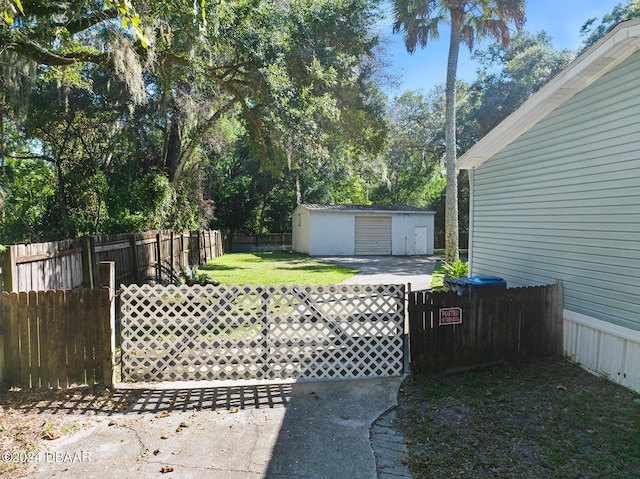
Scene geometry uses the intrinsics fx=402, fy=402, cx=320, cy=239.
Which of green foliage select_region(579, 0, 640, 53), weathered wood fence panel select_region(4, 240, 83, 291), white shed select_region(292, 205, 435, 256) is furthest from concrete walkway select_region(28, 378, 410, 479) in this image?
green foliage select_region(579, 0, 640, 53)

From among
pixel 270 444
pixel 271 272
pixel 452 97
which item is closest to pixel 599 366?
pixel 270 444

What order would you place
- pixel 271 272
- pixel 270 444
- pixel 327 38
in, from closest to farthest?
pixel 270 444 < pixel 327 38 < pixel 271 272

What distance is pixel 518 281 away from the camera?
7004 mm

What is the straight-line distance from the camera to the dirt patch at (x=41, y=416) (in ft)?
10.2

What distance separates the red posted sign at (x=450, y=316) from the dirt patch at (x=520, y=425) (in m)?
0.66

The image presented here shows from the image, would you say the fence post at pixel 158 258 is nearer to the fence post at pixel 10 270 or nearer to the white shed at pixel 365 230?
the fence post at pixel 10 270

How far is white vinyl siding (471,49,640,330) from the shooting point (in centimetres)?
464

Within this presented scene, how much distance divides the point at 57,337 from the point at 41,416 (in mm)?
801

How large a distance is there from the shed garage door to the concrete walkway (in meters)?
18.6

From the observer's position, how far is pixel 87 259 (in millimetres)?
6578

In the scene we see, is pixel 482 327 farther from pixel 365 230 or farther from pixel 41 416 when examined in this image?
pixel 365 230

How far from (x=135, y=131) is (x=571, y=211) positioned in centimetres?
1195

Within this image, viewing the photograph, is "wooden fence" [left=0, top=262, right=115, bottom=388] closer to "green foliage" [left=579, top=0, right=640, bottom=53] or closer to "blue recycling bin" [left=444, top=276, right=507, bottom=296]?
"blue recycling bin" [left=444, top=276, right=507, bottom=296]

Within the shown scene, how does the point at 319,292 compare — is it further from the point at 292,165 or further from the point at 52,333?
the point at 292,165
